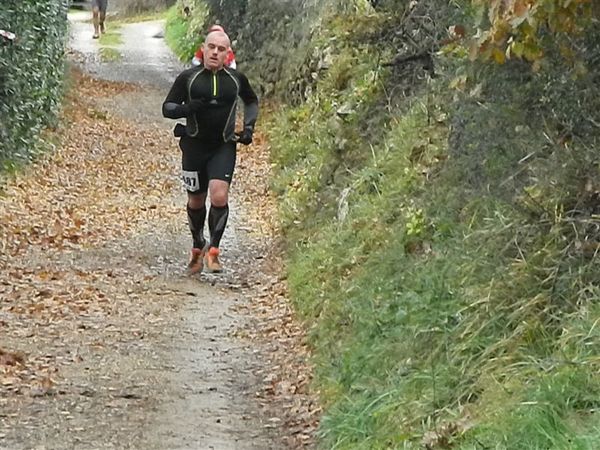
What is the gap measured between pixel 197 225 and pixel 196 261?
0.30m

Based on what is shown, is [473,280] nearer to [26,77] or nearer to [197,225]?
[197,225]

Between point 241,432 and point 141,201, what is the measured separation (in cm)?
824

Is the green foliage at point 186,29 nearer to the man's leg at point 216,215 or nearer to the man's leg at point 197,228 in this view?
the man's leg at point 197,228

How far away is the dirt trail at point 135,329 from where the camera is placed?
6.24 meters

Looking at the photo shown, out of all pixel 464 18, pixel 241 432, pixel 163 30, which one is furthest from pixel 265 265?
pixel 163 30

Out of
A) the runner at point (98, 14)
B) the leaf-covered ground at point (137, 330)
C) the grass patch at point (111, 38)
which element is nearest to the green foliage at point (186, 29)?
the grass patch at point (111, 38)

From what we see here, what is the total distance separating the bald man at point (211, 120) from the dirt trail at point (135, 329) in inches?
31.3

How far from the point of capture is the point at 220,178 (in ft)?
31.8

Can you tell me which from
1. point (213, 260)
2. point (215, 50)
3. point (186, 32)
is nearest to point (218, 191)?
point (213, 260)

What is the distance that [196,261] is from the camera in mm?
10031

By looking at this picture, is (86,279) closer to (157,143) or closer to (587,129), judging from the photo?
(587,129)

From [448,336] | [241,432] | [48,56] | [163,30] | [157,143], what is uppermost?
[448,336]

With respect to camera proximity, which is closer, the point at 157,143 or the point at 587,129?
the point at 587,129

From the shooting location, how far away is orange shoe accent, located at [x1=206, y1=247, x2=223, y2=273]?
9984 millimetres
